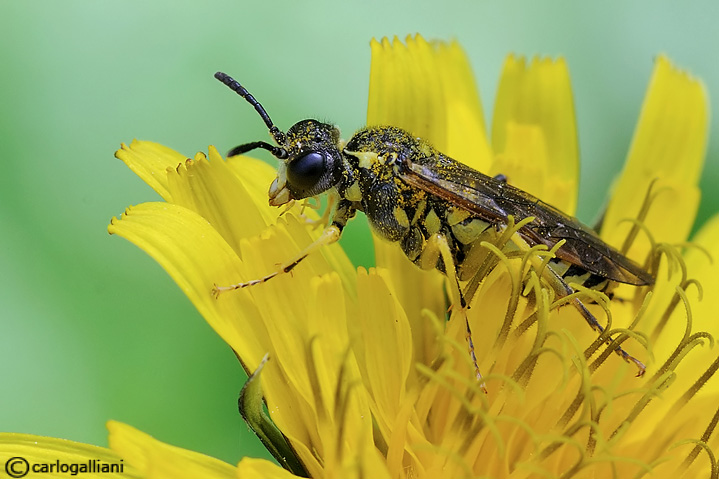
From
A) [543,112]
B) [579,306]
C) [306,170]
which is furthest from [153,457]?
[543,112]

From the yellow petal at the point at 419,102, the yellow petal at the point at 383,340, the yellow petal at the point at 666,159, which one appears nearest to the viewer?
the yellow petal at the point at 383,340

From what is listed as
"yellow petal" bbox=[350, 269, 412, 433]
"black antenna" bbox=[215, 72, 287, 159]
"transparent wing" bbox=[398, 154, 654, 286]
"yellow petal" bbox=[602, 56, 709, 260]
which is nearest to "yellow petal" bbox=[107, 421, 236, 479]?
"yellow petal" bbox=[350, 269, 412, 433]

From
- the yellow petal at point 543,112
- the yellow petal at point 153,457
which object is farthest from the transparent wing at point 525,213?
the yellow petal at point 153,457

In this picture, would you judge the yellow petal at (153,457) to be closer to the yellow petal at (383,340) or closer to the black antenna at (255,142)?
the yellow petal at (383,340)

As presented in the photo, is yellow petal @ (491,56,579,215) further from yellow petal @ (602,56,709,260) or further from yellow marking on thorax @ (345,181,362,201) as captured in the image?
yellow marking on thorax @ (345,181,362,201)

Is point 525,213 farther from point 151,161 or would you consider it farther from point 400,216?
point 151,161

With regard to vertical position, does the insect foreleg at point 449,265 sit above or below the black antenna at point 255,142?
below

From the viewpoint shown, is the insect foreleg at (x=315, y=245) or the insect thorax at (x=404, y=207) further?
the insect thorax at (x=404, y=207)
